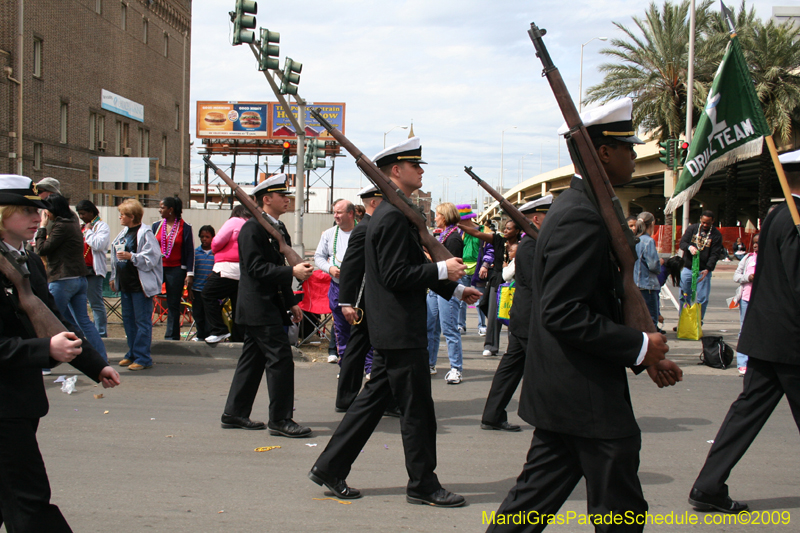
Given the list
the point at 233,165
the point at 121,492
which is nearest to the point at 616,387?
the point at 121,492

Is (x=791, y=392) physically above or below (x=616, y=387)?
below

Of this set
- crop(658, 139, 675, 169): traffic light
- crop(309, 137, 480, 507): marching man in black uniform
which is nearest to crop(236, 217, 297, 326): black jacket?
crop(309, 137, 480, 507): marching man in black uniform

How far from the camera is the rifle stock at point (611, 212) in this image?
2.57m

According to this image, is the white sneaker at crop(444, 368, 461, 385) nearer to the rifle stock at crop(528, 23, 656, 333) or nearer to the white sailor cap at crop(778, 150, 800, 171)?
the white sailor cap at crop(778, 150, 800, 171)

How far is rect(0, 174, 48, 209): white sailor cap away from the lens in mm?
2848

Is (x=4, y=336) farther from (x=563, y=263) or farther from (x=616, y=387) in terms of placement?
(x=616, y=387)

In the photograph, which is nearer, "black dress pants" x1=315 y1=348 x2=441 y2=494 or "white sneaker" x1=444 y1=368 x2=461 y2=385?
"black dress pants" x1=315 y1=348 x2=441 y2=494

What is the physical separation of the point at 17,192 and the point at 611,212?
2.48m

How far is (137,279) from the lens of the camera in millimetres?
7695

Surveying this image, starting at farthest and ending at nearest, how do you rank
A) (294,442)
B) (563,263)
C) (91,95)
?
1. (91,95)
2. (294,442)
3. (563,263)

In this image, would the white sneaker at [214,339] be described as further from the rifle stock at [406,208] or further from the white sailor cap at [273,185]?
the rifle stock at [406,208]

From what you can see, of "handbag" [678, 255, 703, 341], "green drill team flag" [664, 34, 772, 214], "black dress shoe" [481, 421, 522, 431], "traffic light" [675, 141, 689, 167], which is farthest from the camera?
"traffic light" [675, 141, 689, 167]

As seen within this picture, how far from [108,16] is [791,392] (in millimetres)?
42518

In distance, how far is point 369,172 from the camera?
4.26 m
